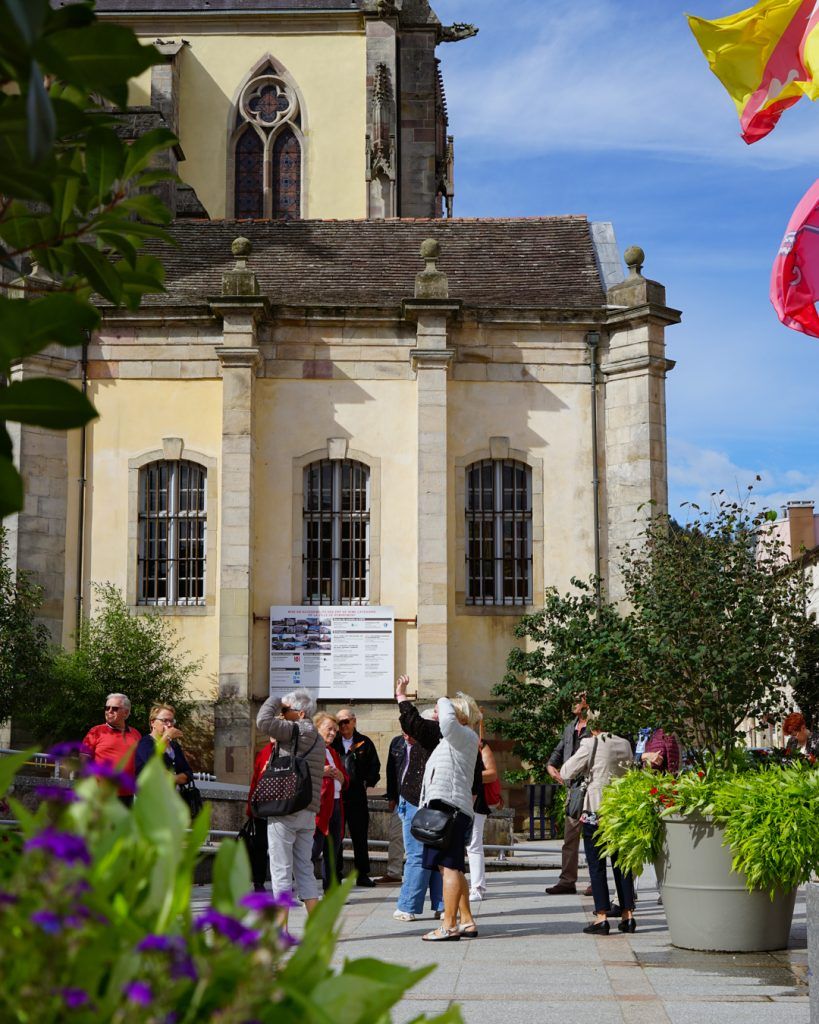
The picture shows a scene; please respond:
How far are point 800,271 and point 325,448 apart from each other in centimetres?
1362

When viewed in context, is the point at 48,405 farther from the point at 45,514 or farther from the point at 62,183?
the point at 45,514

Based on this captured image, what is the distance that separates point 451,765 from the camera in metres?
10.7

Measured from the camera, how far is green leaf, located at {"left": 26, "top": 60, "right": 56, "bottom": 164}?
194 cm

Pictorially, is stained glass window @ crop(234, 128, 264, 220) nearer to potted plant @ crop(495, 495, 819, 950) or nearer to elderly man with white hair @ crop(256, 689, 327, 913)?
potted plant @ crop(495, 495, 819, 950)

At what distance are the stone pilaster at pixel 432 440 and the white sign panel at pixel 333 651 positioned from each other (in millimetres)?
765

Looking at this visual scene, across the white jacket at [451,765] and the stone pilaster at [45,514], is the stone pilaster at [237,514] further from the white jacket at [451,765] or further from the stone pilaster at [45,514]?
the white jacket at [451,765]

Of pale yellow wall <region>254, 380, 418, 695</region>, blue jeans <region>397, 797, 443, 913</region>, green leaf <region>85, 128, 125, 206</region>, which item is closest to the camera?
green leaf <region>85, 128, 125, 206</region>

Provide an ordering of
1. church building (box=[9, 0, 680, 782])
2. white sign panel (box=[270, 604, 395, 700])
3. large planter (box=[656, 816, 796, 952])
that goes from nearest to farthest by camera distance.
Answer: large planter (box=[656, 816, 796, 952])
white sign panel (box=[270, 604, 395, 700])
church building (box=[9, 0, 680, 782])

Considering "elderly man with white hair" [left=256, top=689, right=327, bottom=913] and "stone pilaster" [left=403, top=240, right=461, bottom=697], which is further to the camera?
"stone pilaster" [left=403, top=240, right=461, bottom=697]

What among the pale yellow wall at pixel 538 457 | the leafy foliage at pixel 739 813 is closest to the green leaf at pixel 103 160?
the leafy foliage at pixel 739 813

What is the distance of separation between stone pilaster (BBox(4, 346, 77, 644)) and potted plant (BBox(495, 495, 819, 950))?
9467 mm

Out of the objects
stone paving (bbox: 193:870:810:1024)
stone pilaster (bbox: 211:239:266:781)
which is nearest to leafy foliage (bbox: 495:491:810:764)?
stone paving (bbox: 193:870:810:1024)

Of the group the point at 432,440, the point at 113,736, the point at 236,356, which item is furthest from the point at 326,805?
the point at 236,356

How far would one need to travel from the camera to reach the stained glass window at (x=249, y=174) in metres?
36.0
